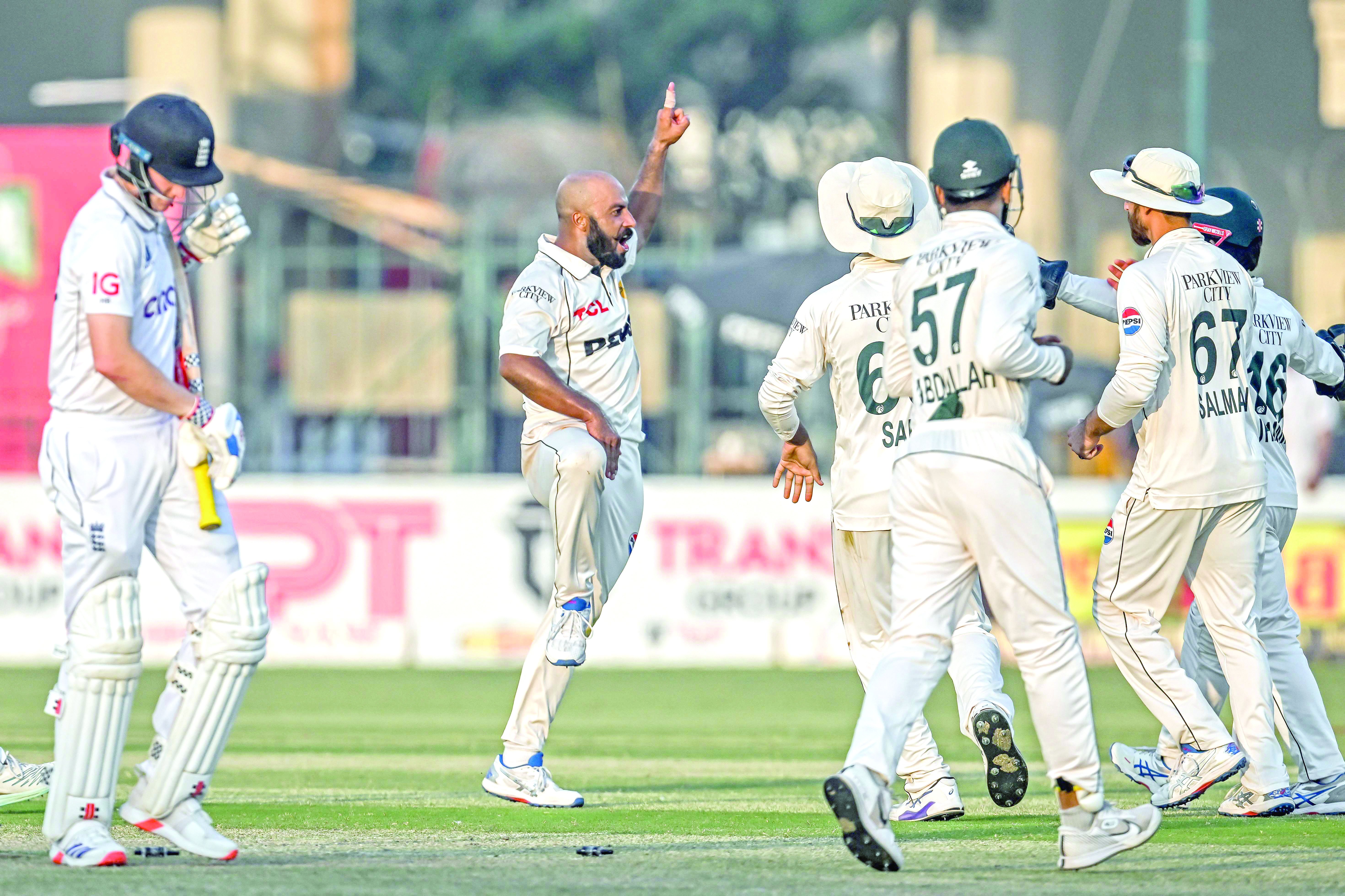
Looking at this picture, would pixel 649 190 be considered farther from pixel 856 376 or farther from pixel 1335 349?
pixel 1335 349

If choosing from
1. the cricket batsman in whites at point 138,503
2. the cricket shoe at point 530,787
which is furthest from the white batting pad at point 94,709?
the cricket shoe at point 530,787

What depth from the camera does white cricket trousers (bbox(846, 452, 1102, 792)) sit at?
5633 mm

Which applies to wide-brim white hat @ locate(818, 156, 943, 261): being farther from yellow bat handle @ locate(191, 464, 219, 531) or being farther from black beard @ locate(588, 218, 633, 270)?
yellow bat handle @ locate(191, 464, 219, 531)

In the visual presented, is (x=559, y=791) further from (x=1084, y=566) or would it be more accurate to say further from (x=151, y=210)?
(x=1084, y=566)

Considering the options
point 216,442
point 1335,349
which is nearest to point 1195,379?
point 1335,349

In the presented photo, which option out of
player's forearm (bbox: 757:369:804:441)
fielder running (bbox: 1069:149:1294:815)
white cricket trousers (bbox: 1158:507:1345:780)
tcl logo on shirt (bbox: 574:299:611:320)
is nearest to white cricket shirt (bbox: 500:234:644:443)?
tcl logo on shirt (bbox: 574:299:611:320)

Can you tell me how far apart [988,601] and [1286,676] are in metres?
2.10

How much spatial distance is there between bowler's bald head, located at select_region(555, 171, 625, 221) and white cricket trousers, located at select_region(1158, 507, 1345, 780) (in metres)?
2.70

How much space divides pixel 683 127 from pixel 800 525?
7.47 m

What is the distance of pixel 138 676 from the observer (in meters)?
5.75

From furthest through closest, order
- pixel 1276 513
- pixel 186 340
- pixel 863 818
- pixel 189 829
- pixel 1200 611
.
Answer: pixel 1276 513
pixel 1200 611
pixel 186 340
pixel 189 829
pixel 863 818

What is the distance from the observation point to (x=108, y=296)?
231 inches

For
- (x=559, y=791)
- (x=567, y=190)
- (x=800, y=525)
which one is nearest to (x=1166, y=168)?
(x=567, y=190)

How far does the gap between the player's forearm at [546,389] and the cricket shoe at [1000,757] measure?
1818 millimetres
